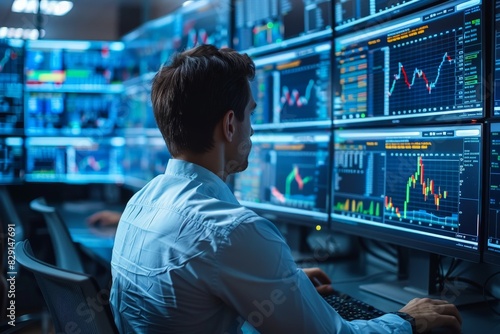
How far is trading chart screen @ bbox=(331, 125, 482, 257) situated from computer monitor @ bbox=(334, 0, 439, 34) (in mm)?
339

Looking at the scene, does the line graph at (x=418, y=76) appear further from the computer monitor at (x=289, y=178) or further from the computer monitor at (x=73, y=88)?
the computer monitor at (x=73, y=88)

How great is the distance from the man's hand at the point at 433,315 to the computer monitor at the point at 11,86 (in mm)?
3072

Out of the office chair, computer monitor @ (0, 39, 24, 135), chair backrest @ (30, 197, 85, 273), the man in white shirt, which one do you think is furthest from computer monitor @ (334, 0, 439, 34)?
computer monitor @ (0, 39, 24, 135)

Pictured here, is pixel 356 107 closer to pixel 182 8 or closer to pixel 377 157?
pixel 377 157

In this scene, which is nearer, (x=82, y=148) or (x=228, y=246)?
(x=228, y=246)

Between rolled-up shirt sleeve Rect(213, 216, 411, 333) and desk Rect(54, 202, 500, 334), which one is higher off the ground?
rolled-up shirt sleeve Rect(213, 216, 411, 333)

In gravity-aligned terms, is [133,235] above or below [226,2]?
below

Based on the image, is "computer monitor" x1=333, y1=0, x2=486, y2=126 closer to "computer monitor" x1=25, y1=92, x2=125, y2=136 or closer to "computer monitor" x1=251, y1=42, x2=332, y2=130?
"computer monitor" x1=251, y1=42, x2=332, y2=130

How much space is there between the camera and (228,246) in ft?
3.21

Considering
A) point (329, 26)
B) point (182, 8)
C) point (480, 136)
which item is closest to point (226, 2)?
point (182, 8)

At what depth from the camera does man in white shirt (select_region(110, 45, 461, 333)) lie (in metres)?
0.98

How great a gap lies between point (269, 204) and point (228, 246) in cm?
119

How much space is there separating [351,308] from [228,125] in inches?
22.7

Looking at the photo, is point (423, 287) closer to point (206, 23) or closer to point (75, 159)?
point (206, 23)
